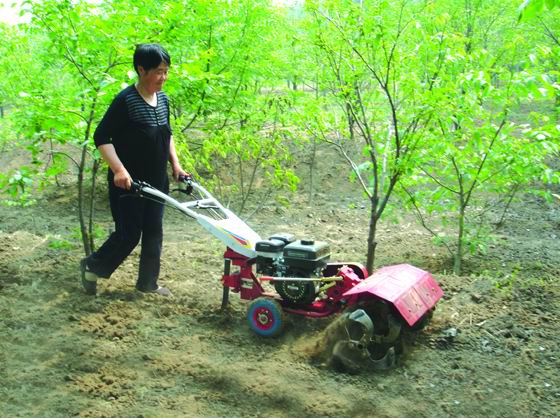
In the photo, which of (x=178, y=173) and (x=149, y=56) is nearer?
(x=149, y=56)

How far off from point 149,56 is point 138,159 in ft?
2.66

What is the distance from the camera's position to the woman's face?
13.1 ft

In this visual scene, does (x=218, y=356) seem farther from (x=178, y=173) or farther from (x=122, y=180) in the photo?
(x=178, y=173)

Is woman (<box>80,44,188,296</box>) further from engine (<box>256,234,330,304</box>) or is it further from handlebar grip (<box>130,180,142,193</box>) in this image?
engine (<box>256,234,330,304</box>)

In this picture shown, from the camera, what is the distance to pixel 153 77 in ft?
13.2

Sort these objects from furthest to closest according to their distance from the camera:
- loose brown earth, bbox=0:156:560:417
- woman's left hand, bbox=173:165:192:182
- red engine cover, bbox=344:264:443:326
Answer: woman's left hand, bbox=173:165:192:182 → red engine cover, bbox=344:264:443:326 → loose brown earth, bbox=0:156:560:417

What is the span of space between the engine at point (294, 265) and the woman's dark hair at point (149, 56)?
151 cm

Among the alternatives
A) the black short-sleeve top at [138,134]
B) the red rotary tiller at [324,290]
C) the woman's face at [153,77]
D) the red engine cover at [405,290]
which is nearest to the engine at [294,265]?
the red rotary tiller at [324,290]

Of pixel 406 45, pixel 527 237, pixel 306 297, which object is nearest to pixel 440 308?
pixel 306 297

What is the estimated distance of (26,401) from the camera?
302cm

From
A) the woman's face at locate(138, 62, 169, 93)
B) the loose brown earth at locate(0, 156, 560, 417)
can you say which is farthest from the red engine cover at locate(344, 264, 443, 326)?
the woman's face at locate(138, 62, 169, 93)

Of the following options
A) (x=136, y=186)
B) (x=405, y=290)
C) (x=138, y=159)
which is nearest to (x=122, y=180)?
(x=136, y=186)

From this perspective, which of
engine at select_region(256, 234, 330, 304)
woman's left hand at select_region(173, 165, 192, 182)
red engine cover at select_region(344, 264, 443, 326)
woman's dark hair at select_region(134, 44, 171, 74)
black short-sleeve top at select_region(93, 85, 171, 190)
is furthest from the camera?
woman's left hand at select_region(173, 165, 192, 182)

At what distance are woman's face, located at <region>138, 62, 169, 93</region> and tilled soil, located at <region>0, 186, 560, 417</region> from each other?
173cm
